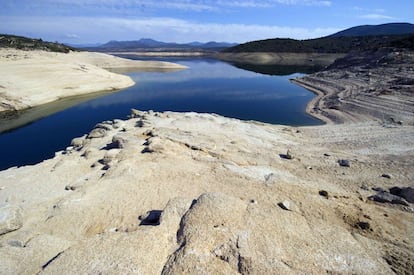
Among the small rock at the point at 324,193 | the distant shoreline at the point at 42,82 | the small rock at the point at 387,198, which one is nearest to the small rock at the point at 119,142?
the small rock at the point at 324,193

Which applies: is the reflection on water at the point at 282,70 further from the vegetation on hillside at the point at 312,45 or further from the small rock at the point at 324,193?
the small rock at the point at 324,193

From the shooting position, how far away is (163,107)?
32.9m

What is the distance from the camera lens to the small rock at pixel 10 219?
8.33 m

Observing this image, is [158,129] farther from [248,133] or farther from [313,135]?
[313,135]

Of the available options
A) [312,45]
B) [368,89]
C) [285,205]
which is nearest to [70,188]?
[285,205]

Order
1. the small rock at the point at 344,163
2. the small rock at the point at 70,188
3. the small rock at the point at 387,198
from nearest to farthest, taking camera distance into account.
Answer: the small rock at the point at 387,198 → the small rock at the point at 70,188 → the small rock at the point at 344,163

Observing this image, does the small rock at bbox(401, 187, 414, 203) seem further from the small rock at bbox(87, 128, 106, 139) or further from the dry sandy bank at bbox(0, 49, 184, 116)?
the dry sandy bank at bbox(0, 49, 184, 116)

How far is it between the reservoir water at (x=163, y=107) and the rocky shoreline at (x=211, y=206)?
22.7 feet

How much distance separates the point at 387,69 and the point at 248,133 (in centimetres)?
2998

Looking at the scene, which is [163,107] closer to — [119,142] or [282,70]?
[119,142]

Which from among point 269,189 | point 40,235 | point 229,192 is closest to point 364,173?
point 269,189

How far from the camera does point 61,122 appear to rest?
27.9m

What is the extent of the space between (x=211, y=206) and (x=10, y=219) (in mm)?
5846

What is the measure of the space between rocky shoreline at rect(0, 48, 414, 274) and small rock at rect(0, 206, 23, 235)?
3 centimetres
